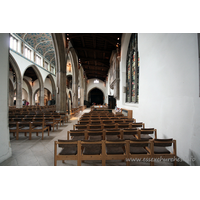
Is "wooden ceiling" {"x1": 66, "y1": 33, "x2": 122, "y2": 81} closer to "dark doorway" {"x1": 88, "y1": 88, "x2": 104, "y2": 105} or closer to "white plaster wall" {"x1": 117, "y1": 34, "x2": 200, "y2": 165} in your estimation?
"white plaster wall" {"x1": 117, "y1": 34, "x2": 200, "y2": 165}

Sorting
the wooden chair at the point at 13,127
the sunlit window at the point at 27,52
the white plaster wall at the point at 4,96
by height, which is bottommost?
the wooden chair at the point at 13,127

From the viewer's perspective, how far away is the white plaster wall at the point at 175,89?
2369 millimetres

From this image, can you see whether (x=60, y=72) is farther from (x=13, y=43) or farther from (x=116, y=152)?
(x=116, y=152)

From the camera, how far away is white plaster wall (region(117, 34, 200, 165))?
2369 millimetres

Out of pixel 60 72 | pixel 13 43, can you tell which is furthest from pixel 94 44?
pixel 13 43

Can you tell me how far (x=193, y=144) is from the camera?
2346mm

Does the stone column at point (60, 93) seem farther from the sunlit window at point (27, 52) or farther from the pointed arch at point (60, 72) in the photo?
the sunlit window at point (27, 52)

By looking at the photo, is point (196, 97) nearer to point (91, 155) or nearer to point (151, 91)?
point (151, 91)

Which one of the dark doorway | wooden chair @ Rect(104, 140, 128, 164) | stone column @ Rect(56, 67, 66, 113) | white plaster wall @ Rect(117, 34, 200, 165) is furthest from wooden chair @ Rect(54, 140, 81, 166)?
the dark doorway

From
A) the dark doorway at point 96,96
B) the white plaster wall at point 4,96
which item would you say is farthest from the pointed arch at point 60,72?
the dark doorway at point 96,96

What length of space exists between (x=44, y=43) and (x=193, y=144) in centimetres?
1775

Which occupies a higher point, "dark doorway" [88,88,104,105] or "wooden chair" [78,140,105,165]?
"dark doorway" [88,88,104,105]

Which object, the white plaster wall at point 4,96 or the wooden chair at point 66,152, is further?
the white plaster wall at point 4,96

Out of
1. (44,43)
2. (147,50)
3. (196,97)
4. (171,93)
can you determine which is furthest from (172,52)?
(44,43)
